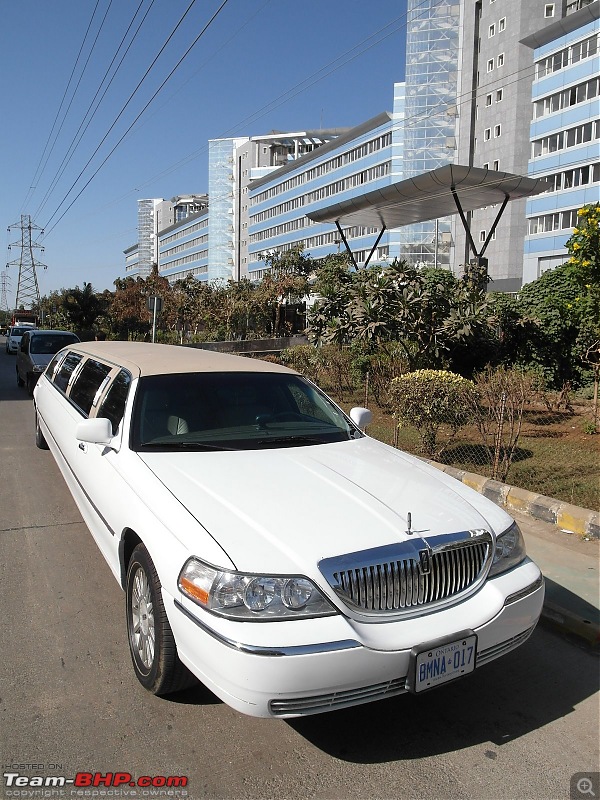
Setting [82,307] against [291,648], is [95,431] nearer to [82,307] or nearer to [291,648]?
[291,648]

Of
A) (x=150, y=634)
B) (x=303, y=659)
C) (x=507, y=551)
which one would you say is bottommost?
(x=150, y=634)

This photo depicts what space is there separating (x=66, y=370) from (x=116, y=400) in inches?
111

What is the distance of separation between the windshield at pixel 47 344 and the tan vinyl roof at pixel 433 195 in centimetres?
1146

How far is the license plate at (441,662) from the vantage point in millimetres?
2846

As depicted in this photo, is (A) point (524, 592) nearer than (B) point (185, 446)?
Yes

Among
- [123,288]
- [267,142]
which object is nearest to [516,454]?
[123,288]

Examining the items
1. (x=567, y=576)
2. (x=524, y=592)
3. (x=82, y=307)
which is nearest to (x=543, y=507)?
(x=567, y=576)

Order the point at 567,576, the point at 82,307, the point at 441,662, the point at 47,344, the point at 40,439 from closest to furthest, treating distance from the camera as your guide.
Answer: the point at 441,662 < the point at 567,576 < the point at 40,439 < the point at 47,344 < the point at 82,307

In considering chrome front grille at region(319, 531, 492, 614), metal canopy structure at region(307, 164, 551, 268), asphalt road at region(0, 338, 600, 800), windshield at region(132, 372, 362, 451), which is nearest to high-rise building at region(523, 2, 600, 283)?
metal canopy structure at region(307, 164, 551, 268)

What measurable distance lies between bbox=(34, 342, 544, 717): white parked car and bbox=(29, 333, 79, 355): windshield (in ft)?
43.9

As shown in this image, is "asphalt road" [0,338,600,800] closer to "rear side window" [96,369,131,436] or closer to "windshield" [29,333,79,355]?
"rear side window" [96,369,131,436]

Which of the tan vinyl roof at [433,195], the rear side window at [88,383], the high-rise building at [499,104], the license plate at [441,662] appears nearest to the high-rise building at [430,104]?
the high-rise building at [499,104]

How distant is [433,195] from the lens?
2242cm

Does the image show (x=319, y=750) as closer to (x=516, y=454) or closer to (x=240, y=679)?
(x=240, y=679)
